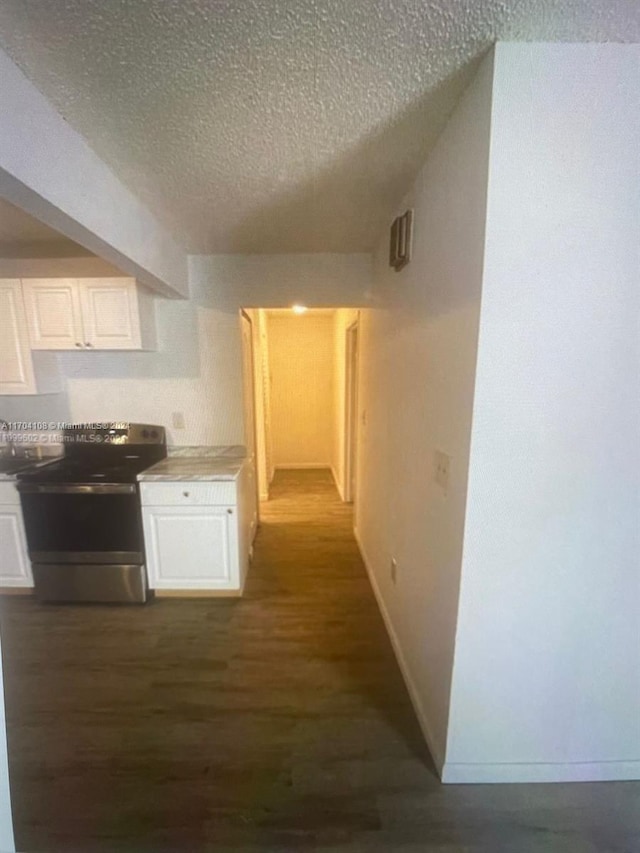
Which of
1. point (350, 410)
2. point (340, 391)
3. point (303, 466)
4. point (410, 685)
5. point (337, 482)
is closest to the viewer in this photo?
point (410, 685)

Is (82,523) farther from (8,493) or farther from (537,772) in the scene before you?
(537,772)

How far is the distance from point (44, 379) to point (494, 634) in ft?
9.94

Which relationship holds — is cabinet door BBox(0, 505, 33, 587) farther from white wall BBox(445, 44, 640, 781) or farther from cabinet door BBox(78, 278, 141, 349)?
white wall BBox(445, 44, 640, 781)

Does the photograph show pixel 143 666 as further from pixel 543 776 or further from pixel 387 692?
pixel 543 776

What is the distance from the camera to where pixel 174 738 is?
5.02ft

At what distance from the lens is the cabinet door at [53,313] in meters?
2.36

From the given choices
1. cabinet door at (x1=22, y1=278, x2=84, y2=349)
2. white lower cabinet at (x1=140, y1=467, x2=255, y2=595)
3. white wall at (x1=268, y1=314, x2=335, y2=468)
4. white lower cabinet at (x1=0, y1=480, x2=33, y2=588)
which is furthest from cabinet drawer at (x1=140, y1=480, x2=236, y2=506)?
white wall at (x1=268, y1=314, x2=335, y2=468)

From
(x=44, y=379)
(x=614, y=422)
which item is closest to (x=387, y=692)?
(x=614, y=422)

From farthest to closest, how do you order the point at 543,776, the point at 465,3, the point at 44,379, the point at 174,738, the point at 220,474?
the point at 44,379 < the point at 220,474 < the point at 174,738 < the point at 543,776 < the point at 465,3

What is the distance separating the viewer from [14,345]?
2.43 meters

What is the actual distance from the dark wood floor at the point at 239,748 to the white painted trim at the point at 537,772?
0.03 metres

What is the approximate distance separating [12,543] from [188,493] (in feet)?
3.90

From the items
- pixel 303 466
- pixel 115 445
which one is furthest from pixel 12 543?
pixel 303 466

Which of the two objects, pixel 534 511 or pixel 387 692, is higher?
pixel 534 511
